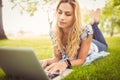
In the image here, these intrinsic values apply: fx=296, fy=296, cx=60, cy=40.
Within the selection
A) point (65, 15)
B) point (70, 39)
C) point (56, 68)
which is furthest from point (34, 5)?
point (56, 68)

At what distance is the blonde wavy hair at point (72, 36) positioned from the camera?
270 cm

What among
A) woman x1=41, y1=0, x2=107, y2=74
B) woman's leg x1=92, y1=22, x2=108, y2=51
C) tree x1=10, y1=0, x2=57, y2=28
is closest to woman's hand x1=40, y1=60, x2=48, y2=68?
woman x1=41, y1=0, x2=107, y2=74

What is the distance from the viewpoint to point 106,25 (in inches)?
104

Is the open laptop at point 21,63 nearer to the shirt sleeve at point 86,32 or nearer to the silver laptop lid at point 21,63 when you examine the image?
the silver laptop lid at point 21,63

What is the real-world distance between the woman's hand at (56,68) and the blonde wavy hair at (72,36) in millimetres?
101

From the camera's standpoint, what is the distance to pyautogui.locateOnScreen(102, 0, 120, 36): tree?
8.52 feet

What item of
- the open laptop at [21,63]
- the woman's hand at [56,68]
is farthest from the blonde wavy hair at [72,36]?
the open laptop at [21,63]

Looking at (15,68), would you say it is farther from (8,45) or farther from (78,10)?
(78,10)

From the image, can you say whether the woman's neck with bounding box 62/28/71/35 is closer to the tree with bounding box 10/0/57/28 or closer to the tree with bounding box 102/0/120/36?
the tree with bounding box 10/0/57/28

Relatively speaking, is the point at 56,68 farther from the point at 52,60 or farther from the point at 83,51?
the point at 83,51

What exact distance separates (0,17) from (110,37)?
1.17 metres

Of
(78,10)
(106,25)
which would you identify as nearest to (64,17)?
(78,10)

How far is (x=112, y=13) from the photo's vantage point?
103 inches

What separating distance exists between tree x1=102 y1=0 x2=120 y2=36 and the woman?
0.12 meters
